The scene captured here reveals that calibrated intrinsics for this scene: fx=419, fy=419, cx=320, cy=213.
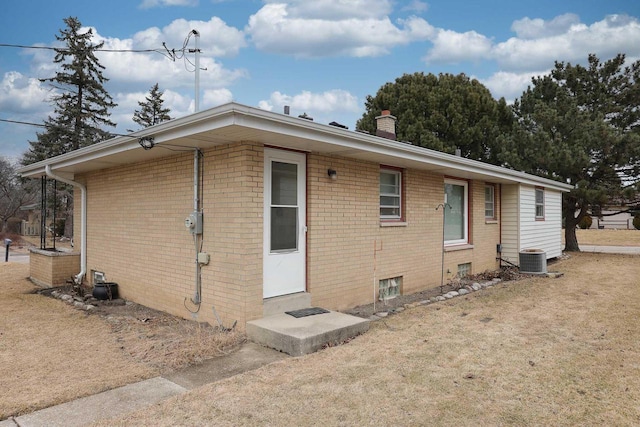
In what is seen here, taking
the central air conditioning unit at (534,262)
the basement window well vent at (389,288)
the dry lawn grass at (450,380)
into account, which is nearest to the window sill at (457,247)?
the central air conditioning unit at (534,262)

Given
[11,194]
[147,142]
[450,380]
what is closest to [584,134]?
[450,380]

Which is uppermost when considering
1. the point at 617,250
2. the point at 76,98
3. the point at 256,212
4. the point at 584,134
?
the point at 76,98

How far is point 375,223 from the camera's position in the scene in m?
7.71

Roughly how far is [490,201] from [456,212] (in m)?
2.15

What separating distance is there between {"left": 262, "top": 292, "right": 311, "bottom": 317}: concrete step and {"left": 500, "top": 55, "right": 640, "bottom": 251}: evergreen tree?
42.9 feet

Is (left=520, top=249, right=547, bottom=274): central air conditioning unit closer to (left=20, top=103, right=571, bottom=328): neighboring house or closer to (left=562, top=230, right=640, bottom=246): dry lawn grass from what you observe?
(left=20, top=103, right=571, bottom=328): neighboring house

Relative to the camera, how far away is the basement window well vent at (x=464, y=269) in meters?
10.5

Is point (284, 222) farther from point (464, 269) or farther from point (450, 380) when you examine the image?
point (464, 269)

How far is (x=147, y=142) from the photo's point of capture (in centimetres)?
592

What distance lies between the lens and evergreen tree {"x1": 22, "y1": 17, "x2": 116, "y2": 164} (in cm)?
2397

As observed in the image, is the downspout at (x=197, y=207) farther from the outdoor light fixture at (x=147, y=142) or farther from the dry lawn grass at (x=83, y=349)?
the outdoor light fixture at (x=147, y=142)

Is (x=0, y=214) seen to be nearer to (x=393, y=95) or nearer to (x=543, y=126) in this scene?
(x=393, y=95)

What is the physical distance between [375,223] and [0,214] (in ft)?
93.6

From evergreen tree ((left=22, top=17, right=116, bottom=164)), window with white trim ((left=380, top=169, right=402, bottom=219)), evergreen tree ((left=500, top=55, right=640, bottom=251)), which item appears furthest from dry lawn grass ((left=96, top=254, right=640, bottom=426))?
evergreen tree ((left=22, top=17, right=116, bottom=164))
